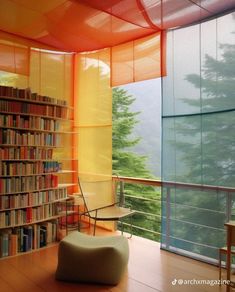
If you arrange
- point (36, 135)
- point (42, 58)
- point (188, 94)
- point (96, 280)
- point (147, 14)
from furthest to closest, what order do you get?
point (42, 58)
point (36, 135)
point (188, 94)
point (147, 14)
point (96, 280)

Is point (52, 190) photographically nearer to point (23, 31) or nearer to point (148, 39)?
point (23, 31)

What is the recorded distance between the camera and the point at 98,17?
343 cm

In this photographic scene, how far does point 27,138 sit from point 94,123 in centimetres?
141

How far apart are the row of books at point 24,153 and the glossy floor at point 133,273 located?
4.17 feet

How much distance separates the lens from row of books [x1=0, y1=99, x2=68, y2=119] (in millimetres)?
3664

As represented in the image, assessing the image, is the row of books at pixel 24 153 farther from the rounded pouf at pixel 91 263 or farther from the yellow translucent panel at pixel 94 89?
the rounded pouf at pixel 91 263

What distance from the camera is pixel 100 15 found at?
3363 millimetres

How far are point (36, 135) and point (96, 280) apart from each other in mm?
2078


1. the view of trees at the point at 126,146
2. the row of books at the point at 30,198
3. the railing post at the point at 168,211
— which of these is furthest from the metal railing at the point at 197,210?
the view of trees at the point at 126,146

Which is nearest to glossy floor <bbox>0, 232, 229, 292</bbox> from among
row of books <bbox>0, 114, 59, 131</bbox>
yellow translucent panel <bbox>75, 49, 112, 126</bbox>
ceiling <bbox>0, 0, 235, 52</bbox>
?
row of books <bbox>0, 114, 59, 131</bbox>

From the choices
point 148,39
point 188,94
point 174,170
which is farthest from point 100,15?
point 174,170

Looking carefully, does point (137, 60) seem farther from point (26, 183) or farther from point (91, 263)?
point (91, 263)

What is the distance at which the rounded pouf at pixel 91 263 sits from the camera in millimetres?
2805

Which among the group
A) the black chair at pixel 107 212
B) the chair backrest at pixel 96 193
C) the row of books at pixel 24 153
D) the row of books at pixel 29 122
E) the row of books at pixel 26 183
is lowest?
the black chair at pixel 107 212
